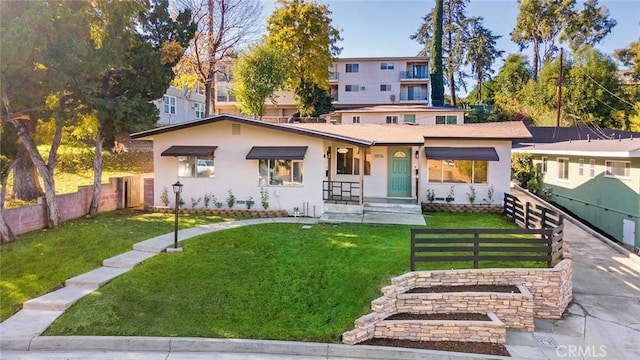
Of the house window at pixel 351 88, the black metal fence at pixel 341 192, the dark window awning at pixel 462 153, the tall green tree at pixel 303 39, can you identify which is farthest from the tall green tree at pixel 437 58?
the black metal fence at pixel 341 192

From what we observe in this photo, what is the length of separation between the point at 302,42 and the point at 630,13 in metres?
29.8

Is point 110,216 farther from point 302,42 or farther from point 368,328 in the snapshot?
point 302,42

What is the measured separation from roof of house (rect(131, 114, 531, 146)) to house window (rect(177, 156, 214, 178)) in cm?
139

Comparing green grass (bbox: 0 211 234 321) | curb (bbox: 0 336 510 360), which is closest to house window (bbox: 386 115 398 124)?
green grass (bbox: 0 211 234 321)

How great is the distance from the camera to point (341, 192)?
612 inches

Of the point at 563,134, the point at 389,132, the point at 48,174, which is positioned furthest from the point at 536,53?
the point at 48,174

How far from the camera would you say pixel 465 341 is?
7.14m

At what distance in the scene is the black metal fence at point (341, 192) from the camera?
612 inches

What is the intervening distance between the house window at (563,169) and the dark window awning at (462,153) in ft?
19.4

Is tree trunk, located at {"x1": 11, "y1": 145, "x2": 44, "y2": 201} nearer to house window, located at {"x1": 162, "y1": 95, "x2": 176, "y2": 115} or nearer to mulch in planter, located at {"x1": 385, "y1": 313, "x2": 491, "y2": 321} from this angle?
house window, located at {"x1": 162, "y1": 95, "x2": 176, "y2": 115}

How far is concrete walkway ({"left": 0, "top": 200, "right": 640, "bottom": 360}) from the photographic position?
6.46 meters

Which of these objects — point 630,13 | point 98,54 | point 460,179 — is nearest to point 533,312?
point 460,179

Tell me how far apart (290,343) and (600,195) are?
15440 millimetres

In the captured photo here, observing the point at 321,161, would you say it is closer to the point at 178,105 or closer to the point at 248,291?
the point at 248,291
